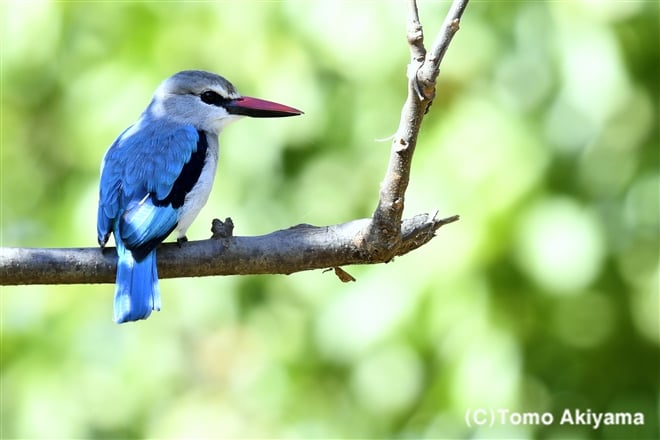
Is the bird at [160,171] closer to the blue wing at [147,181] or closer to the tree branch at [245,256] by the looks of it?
the blue wing at [147,181]

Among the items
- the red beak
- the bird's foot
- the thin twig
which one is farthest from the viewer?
the red beak

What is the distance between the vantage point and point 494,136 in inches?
169

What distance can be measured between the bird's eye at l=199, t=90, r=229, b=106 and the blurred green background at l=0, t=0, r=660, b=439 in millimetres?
319

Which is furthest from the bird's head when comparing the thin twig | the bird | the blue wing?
the thin twig

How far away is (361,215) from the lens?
4.85m

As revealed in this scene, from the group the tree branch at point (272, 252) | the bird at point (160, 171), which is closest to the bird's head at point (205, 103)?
the bird at point (160, 171)

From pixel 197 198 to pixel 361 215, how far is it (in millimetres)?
1132

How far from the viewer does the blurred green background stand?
423 centimetres

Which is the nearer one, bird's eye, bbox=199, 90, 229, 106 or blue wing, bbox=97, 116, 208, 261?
blue wing, bbox=97, 116, 208, 261

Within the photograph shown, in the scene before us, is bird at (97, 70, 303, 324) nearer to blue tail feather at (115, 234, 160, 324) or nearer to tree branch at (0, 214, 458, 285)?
blue tail feather at (115, 234, 160, 324)

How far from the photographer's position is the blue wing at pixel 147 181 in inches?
142

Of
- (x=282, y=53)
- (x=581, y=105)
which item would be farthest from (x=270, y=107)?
(x=581, y=105)

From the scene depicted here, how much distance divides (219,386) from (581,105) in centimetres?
222

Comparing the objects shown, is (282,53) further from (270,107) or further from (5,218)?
(5,218)
